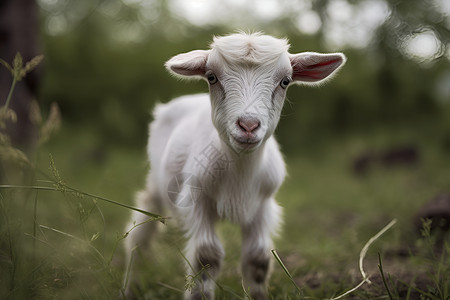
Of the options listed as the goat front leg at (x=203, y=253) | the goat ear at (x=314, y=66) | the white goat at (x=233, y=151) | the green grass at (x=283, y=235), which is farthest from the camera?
the goat front leg at (x=203, y=253)

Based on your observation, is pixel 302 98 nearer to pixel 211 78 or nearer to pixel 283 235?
pixel 283 235

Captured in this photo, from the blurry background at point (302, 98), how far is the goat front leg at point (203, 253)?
9.20ft

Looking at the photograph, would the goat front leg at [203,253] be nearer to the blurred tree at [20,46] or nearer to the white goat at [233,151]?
the white goat at [233,151]

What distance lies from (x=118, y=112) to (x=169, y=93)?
1.22 metres

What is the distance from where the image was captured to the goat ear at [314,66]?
2314 mm

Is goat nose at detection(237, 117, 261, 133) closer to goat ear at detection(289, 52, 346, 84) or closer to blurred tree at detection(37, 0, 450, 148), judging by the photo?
goat ear at detection(289, 52, 346, 84)

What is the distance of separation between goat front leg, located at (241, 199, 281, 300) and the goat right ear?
3.19ft

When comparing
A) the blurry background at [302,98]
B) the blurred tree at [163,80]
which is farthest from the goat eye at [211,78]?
the blurred tree at [163,80]

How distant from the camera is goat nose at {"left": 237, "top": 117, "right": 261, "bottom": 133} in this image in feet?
6.74

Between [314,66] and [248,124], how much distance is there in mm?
634

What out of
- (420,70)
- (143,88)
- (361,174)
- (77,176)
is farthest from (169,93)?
(420,70)

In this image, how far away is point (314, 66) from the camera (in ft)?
7.91

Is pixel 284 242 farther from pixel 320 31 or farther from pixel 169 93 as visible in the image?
pixel 169 93

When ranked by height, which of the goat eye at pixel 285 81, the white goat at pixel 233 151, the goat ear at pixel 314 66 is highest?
the goat ear at pixel 314 66
